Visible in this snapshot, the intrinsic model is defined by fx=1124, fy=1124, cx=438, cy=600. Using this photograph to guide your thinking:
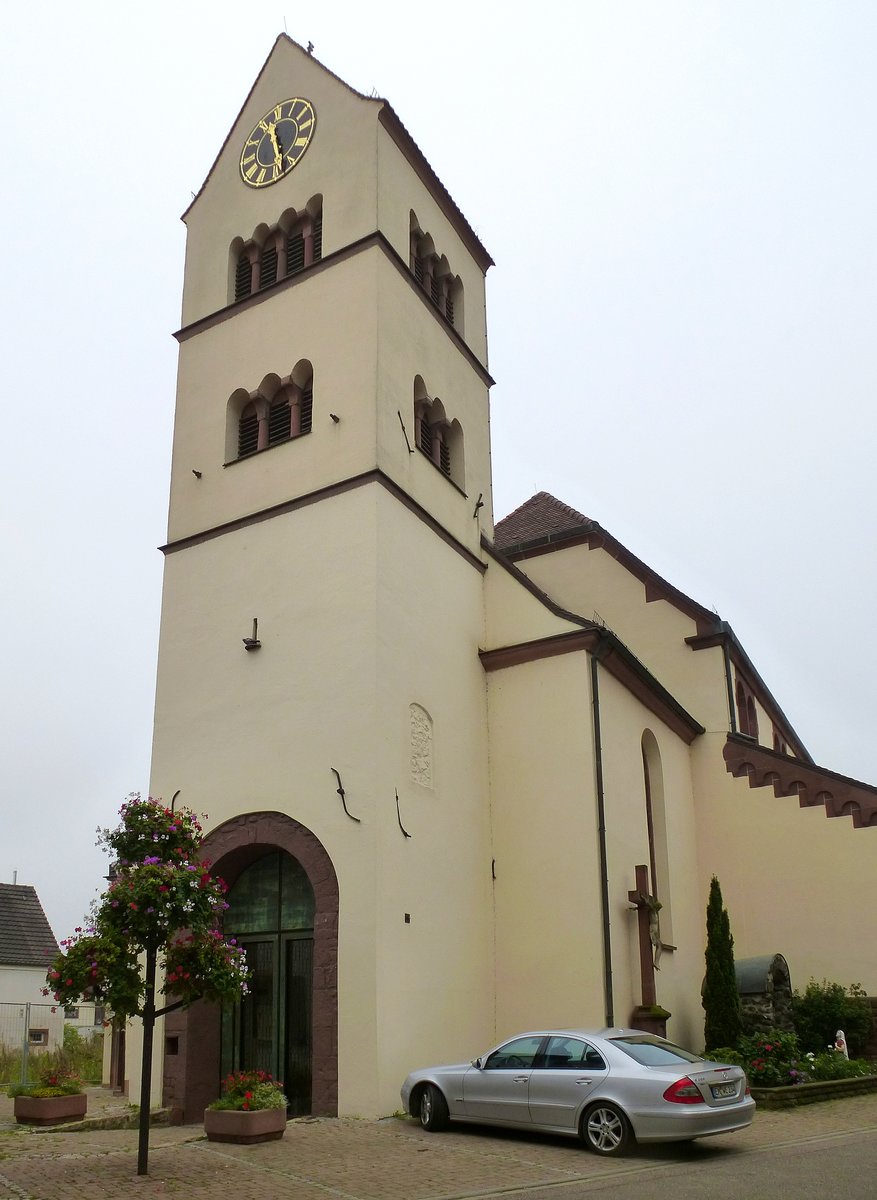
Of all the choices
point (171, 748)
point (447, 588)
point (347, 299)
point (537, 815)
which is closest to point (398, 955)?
point (537, 815)

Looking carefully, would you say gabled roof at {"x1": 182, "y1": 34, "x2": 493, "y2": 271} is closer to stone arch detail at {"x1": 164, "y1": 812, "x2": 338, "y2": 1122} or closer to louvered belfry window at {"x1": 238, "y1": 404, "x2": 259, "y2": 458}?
louvered belfry window at {"x1": 238, "y1": 404, "x2": 259, "y2": 458}

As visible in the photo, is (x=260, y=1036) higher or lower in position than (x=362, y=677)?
lower

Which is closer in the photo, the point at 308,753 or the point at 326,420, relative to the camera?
the point at 308,753

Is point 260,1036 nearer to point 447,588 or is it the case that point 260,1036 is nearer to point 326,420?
point 447,588

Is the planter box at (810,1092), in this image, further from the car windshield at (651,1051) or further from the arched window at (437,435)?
the arched window at (437,435)

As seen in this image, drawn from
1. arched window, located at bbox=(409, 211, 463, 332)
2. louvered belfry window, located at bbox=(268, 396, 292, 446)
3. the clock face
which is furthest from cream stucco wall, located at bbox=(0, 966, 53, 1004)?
the clock face

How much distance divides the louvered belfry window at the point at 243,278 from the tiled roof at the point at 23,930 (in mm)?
23657

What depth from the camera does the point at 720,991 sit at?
59.3 ft

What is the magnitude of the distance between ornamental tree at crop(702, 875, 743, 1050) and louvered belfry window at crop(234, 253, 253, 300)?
1428 centimetres

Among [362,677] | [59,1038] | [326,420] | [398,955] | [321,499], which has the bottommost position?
[59,1038]

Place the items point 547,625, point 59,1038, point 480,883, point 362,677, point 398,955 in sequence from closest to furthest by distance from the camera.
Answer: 1. point 398,955
2. point 362,677
3. point 480,883
4. point 547,625
5. point 59,1038

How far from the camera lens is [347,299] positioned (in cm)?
1953

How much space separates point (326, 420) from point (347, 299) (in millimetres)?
2350

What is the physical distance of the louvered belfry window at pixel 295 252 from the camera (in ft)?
69.1
